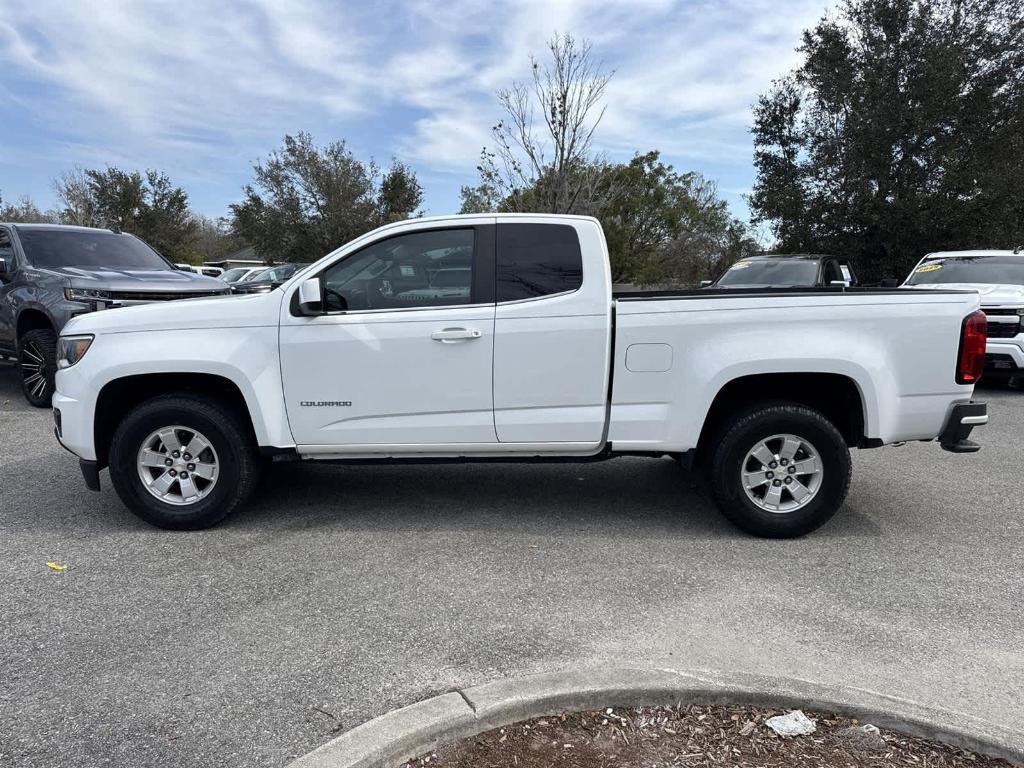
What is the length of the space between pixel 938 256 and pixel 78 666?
40.6 ft

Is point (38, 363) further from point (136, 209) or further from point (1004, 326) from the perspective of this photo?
point (136, 209)

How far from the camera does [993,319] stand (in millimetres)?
9672

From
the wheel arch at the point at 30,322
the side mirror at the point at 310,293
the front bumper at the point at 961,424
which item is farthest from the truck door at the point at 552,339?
the wheel arch at the point at 30,322

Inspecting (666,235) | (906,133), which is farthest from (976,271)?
(666,235)

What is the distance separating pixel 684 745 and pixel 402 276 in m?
3.10

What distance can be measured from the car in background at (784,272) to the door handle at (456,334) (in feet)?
25.1

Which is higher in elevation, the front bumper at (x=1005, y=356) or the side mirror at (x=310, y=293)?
the side mirror at (x=310, y=293)

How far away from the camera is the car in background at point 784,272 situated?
11477mm

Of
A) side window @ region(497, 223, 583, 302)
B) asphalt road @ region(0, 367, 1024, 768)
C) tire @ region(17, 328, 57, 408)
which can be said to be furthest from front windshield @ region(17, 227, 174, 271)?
side window @ region(497, 223, 583, 302)

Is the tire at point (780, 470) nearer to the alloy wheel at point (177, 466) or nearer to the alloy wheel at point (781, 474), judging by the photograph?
the alloy wheel at point (781, 474)

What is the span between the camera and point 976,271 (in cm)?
1102

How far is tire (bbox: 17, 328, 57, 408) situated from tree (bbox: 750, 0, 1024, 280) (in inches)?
656

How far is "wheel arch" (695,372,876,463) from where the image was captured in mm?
4601

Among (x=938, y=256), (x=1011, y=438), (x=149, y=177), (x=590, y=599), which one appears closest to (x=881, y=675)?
(x=590, y=599)
